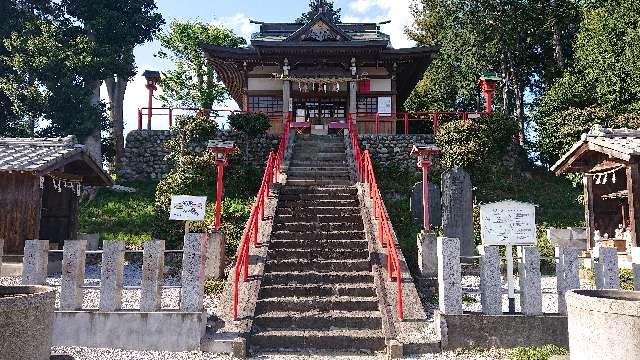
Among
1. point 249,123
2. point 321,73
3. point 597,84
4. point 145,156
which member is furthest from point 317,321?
point 597,84

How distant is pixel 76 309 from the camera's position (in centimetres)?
693

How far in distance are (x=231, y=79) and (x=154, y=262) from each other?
63.9 ft

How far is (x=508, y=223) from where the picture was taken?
23.7 feet

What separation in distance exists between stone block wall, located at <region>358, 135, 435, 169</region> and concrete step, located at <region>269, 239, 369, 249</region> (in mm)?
9266

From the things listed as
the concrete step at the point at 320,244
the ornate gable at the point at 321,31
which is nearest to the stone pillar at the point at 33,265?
the concrete step at the point at 320,244

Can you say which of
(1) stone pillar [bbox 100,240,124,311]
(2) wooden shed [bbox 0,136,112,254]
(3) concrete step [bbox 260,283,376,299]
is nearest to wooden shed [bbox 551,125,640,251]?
(3) concrete step [bbox 260,283,376,299]

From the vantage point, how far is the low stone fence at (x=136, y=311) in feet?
22.0

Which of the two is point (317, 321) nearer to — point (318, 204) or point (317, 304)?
point (317, 304)

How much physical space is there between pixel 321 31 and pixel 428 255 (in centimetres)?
1549

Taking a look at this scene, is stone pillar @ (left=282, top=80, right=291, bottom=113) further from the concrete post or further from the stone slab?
the stone slab

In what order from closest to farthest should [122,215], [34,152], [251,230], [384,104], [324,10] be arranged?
1. [251,230]
2. [34,152]
3. [122,215]
4. [384,104]
5. [324,10]

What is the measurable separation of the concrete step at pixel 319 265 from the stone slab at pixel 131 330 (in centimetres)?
228

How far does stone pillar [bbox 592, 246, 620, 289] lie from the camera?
6617 mm

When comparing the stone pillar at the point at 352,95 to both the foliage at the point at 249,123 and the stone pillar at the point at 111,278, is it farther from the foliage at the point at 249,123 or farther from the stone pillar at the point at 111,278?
the stone pillar at the point at 111,278
